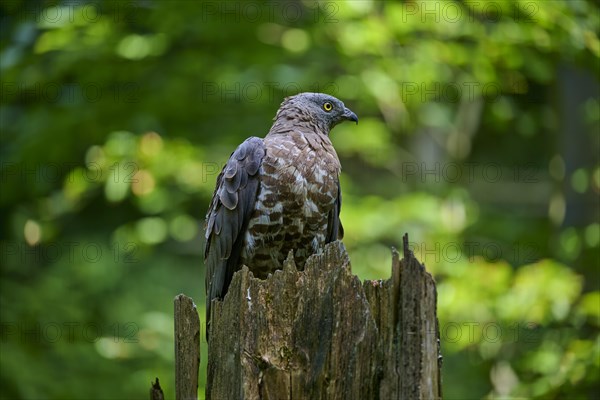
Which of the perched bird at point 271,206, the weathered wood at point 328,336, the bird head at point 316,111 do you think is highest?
the bird head at point 316,111

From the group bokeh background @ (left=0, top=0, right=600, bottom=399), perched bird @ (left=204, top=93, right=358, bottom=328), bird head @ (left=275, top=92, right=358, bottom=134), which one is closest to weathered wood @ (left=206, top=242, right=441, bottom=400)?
perched bird @ (left=204, top=93, right=358, bottom=328)

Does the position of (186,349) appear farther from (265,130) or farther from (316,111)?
(265,130)

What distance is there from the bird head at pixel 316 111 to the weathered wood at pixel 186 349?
2.03 metres

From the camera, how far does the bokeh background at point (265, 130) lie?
6.44 metres

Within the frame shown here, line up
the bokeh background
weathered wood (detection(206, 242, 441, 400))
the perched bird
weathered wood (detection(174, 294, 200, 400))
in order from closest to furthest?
weathered wood (detection(206, 242, 441, 400)) < weathered wood (detection(174, 294, 200, 400)) < the perched bird < the bokeh background

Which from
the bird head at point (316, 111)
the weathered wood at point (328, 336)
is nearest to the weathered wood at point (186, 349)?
the weathered wood at point (328, 336)

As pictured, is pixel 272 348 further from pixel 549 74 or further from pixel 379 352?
pixel 549 74

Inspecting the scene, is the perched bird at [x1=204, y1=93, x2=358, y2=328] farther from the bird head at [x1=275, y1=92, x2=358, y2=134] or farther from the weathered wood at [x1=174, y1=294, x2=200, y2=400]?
the weathered wood at [x1=174, y1=294, x2=200, y2=400]

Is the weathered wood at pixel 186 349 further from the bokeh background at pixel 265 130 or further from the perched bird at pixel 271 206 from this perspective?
the bokeh background at pixel 265 130

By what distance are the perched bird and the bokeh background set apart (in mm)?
2226

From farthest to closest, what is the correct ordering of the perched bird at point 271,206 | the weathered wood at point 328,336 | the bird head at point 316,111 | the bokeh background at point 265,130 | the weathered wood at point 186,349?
the bokeh background at point 265,130, the bird head at point 316,111, the perched bird at point 271,206, the weathered wood at point 186,349, the weathered wood at point 328,336

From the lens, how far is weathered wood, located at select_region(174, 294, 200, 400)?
3.13 metres

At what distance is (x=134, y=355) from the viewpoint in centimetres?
705

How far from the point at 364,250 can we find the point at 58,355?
3.14 m
